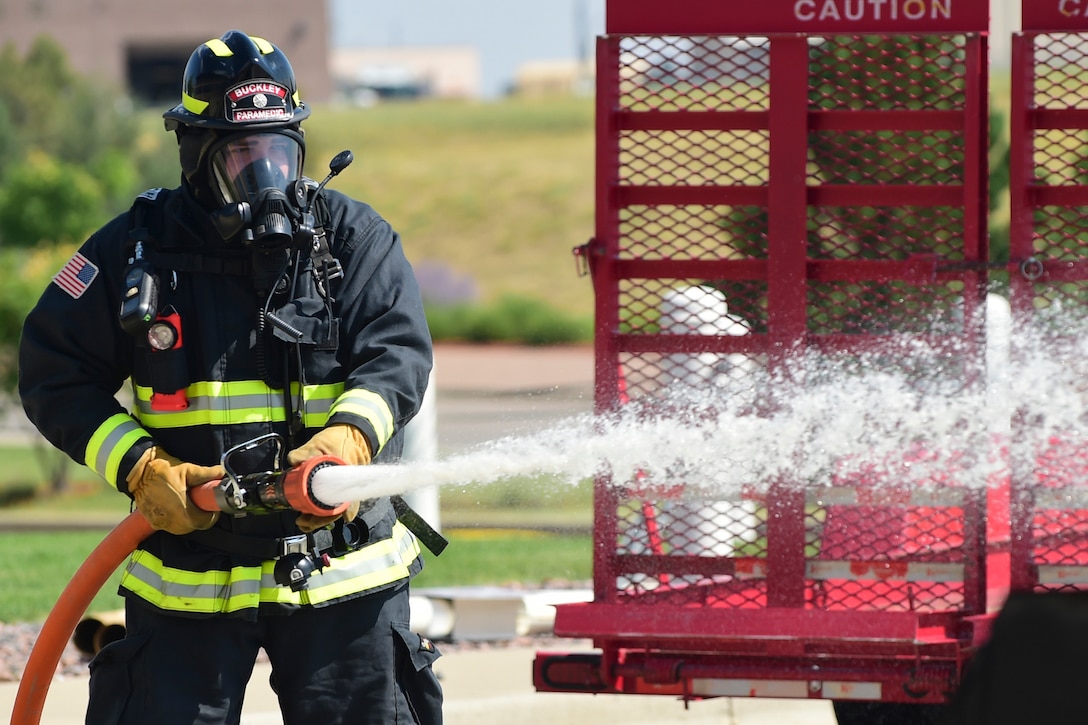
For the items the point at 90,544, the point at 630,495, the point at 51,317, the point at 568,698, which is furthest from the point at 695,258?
the point at 90,544

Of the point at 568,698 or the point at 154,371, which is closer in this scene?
the point at 154,371

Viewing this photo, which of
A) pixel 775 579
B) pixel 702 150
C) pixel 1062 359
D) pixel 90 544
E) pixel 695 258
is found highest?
pixel 702 150

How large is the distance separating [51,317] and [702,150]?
5.10ft

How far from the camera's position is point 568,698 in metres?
5.20

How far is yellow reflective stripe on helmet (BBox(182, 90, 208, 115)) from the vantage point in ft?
11.4

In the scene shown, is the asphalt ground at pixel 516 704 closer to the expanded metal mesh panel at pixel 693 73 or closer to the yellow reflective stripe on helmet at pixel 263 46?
the expanded metal mesh panel at pixel 693 73

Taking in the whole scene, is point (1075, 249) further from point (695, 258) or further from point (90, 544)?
point (90, 544)

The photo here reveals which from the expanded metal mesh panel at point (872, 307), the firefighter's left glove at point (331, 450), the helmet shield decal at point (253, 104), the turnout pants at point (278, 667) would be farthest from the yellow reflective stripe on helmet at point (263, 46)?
the expanded metal mesh panel at point (872, 307)

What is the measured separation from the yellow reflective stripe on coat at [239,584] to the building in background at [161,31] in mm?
75926

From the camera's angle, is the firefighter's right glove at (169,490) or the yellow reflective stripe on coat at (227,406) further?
the yellow reflective stripe on coat at (227,406)

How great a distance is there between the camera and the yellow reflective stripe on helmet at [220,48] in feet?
11.5

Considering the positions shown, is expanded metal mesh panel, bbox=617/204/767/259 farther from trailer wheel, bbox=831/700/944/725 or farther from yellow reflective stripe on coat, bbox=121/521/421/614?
trailer wheel, bbox=831/700/944/725

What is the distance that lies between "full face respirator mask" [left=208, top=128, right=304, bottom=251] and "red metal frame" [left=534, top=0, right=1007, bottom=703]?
0.72 m

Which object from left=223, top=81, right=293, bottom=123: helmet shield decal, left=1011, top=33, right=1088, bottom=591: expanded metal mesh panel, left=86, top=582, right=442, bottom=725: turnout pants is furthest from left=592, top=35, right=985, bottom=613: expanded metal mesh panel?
left=223, top=81, right=293, bottom=123: helmet shield decal
